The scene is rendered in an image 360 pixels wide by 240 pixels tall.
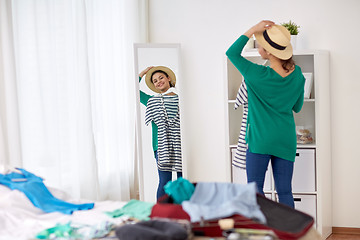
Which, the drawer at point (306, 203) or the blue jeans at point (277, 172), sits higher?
the blue jeans at point (277, 172)

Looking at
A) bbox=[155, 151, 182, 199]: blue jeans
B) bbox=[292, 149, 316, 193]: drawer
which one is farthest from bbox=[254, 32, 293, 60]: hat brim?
bbox=[155, 151, 182, 199]: blue jeans

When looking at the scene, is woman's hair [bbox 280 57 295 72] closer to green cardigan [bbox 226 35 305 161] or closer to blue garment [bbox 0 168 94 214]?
green cardigan [bbox 226 35 305 161]

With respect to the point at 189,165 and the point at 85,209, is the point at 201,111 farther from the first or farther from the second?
the point at 85,209

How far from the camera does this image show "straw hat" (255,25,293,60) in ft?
9.50

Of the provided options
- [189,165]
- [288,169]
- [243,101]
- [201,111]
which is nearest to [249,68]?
[243,101]

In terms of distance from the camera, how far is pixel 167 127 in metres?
3.76

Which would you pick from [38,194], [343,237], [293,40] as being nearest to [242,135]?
[293,40]

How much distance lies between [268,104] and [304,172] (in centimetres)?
82

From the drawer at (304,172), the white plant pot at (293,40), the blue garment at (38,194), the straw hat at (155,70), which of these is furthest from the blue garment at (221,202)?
the white plant pot at (293,40)

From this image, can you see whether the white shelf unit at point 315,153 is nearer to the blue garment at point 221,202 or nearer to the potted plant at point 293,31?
the potted plant at point 293,31

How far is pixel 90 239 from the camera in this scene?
1776mm

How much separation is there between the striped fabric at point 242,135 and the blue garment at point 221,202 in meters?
1.23

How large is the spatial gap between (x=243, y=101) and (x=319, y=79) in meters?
0.72

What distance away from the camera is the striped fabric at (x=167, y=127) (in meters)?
3.71
